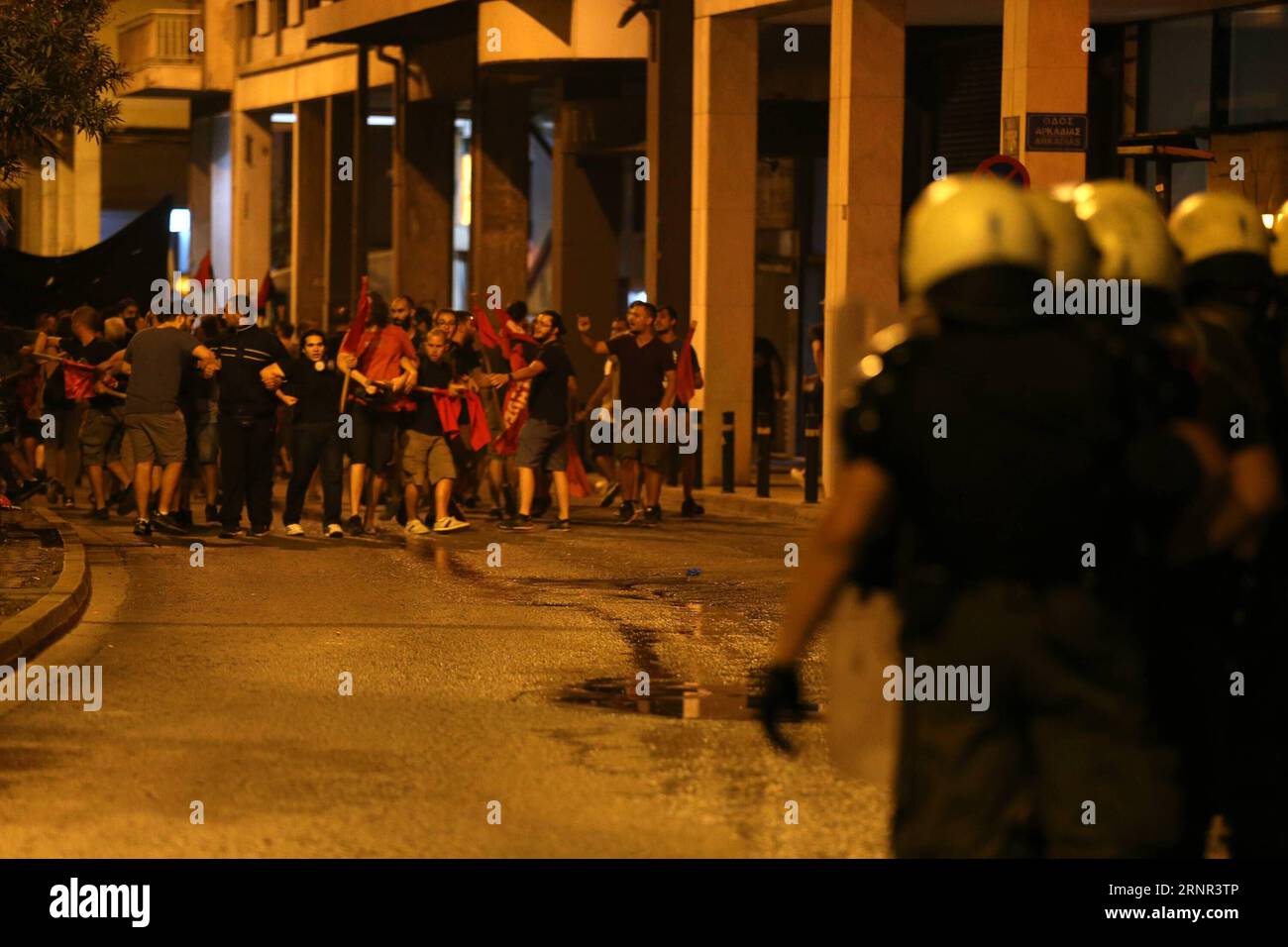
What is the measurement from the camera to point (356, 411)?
1838 centimetres

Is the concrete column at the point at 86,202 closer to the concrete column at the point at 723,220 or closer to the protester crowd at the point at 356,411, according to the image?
the concrete column at the point at 723,220

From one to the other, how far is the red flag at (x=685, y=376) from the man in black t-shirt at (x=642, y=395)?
0.42m

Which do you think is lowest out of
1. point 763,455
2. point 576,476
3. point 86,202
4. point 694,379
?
point 576,476

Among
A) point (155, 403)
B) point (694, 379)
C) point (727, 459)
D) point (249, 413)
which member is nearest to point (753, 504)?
point (694, 379)

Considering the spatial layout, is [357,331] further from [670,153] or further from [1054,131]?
[670,153]

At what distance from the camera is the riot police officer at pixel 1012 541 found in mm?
4246

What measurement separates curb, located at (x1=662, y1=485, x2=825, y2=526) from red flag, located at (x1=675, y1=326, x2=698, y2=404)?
4.46 ft

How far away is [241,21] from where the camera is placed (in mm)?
45781

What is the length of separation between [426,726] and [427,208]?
28.5 metres

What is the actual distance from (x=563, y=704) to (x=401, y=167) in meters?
28.1

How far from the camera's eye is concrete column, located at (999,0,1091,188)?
762 inches

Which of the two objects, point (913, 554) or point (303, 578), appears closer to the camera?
point (913, 554)
